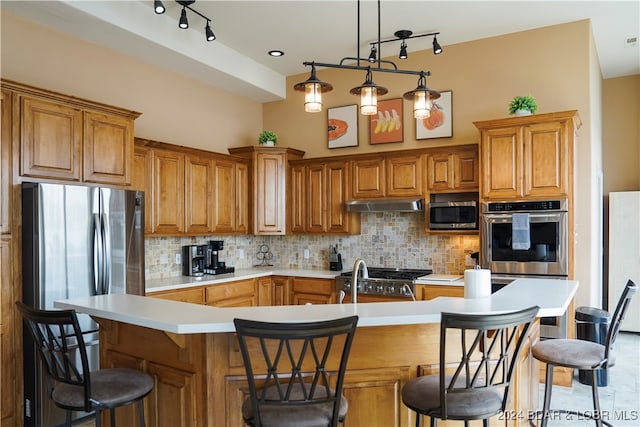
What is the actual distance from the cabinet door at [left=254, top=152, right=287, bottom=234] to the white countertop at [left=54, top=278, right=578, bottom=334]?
2.95 metres

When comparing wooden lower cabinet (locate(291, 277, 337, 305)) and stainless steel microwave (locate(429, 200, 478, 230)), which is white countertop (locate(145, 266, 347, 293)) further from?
stainless steel microwave (locate(429, 200, 478, 230))

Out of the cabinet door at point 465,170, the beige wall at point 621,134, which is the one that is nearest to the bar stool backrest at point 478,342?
the cabinet door at point 465,170

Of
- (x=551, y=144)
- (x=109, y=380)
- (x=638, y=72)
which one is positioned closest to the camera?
(x=109, y=380)

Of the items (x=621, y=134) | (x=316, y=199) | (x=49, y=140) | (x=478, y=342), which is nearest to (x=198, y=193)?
(x=316, y=199)

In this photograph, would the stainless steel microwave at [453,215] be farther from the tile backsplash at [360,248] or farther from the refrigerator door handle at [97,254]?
the refrigerator door handle at [97,254]

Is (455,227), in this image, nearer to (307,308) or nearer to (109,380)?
(307,308)

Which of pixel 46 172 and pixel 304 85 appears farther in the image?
pixel 46 172

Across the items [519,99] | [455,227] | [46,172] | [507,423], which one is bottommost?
[507,423]

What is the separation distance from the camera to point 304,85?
2816 mm

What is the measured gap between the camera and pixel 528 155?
413 centimetres

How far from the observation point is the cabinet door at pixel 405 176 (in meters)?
4.88

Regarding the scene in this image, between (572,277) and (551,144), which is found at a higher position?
(551,144)

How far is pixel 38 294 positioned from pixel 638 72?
277 inches

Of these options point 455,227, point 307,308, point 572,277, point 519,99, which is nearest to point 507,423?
point 307,308
